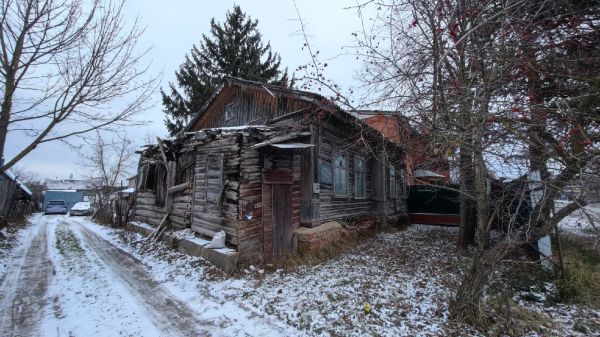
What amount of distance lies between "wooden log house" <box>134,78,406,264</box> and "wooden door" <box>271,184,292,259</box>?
3 cm

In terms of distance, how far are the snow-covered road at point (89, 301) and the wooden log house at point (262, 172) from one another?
2087 mm

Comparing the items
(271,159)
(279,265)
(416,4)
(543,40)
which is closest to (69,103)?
(271,159)

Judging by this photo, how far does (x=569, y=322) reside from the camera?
4426 millimetres

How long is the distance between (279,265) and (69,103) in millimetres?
6009

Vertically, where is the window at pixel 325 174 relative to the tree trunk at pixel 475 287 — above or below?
above

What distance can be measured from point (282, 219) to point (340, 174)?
3327 mm

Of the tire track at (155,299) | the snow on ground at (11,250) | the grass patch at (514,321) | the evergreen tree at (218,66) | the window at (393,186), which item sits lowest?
the grass patch at (514,321)

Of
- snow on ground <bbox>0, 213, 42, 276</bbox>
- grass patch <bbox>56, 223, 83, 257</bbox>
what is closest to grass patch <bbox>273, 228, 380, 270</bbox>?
snow on ground <bbox>0, 213, 42, 276</bbox>

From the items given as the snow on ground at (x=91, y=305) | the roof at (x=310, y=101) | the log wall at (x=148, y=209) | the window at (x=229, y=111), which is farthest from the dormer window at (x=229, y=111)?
the snow on ground at (x=91, y=305)

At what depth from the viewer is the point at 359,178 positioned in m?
11.7

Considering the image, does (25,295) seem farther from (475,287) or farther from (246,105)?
(246,105)

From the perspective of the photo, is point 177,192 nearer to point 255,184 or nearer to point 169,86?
point 255,184

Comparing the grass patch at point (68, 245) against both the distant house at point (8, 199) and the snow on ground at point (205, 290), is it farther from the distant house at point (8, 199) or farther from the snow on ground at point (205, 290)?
the distant house at point (8, 199)

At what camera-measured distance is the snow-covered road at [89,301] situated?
4004 millimetres
